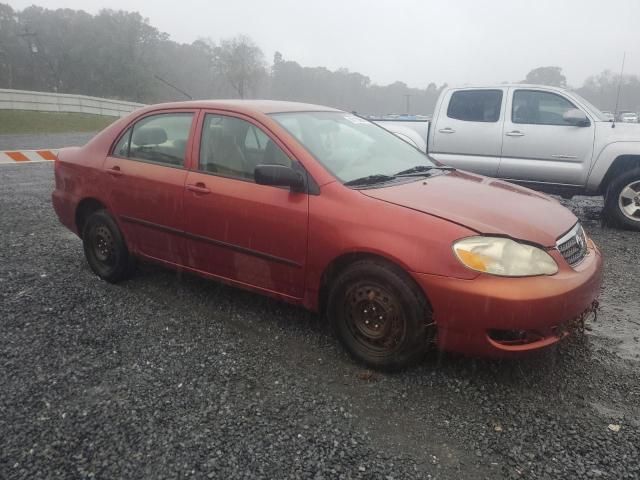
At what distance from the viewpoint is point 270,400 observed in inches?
104

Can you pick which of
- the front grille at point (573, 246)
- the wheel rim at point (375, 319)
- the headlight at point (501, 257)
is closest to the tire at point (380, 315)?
the wheel rim at point (375, 319)

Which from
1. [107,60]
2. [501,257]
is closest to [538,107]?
[501,257]

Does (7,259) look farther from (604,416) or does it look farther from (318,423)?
(604,416)

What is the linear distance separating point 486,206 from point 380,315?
2.98ft

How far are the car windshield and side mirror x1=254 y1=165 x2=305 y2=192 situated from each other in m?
0.25

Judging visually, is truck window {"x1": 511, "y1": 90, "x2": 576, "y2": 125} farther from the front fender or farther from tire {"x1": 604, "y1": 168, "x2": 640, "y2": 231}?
tire {"x1": 604, "y1": 168, "x2": 640, "y2": 231}

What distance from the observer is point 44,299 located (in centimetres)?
386

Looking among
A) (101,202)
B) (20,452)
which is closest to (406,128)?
(101,202)

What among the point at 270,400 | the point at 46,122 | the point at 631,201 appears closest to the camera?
the point at 270,400

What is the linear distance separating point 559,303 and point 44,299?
3.66 m

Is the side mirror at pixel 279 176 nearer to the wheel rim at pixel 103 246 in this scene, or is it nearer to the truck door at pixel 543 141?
the wheel rim at pixel 103 246

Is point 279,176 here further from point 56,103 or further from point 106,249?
point 56,103

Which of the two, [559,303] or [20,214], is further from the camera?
[20,214]

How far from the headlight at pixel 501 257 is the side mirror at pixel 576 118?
470cm
